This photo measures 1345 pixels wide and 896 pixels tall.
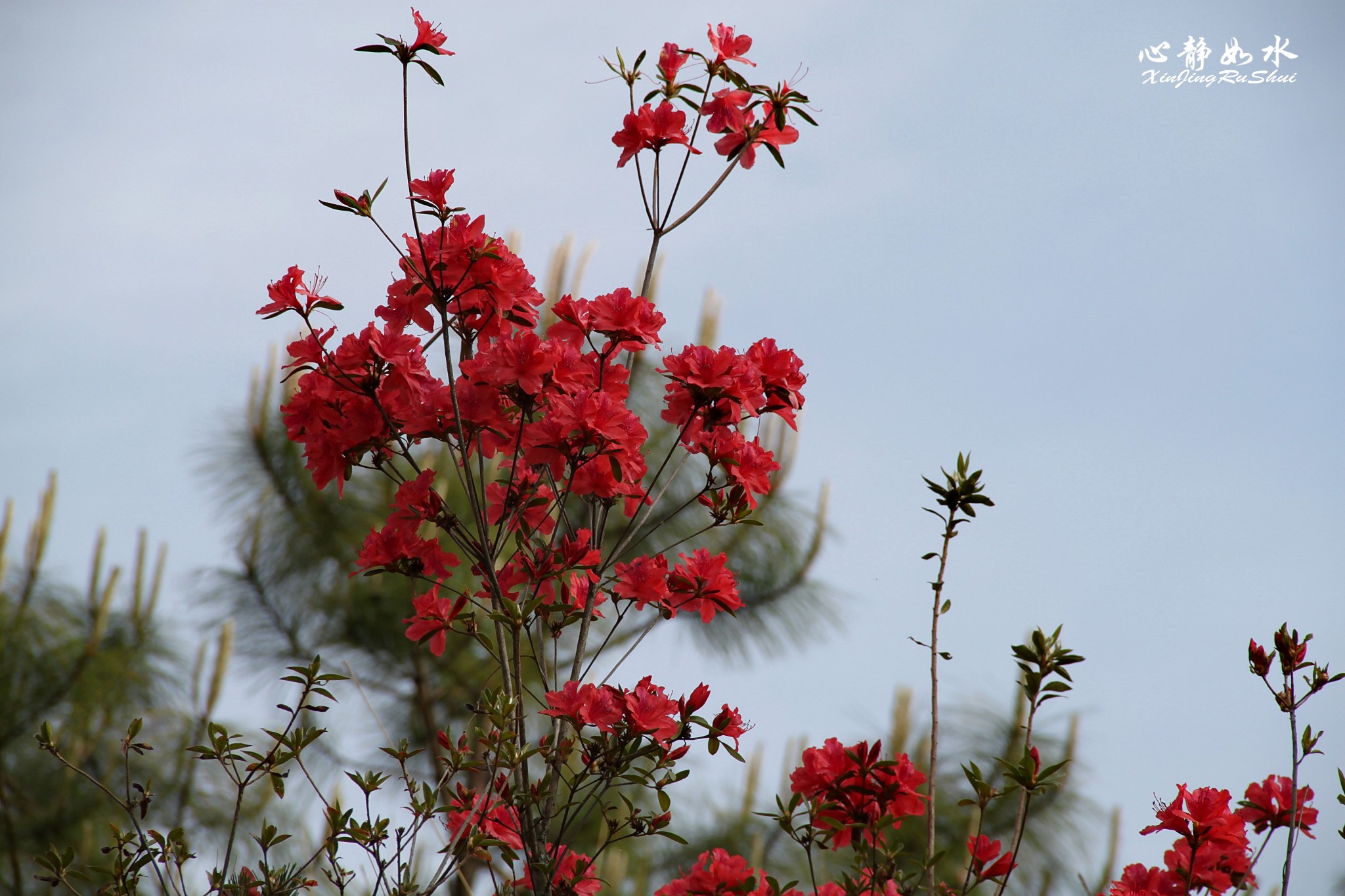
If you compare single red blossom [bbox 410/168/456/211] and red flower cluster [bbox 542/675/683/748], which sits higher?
single red blossom [bbox 410/168/456/211]

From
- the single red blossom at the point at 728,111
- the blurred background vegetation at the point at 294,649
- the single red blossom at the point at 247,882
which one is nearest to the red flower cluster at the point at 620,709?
the single red blossom at the point at 247,882

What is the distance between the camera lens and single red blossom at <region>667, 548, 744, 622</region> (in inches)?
51.1

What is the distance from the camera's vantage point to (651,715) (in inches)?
46.1

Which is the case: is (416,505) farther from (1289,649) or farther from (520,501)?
(1289,649)

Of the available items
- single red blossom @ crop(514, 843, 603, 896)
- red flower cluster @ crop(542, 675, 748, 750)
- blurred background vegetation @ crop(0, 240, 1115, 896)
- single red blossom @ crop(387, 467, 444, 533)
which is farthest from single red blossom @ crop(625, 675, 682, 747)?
blurred background vegetation @ crop(0, 240, 1115, 896)

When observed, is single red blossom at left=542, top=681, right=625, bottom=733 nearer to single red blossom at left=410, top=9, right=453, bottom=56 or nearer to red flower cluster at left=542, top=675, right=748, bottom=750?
red flower cluster at left=542, top=675, right=748, bottom=750

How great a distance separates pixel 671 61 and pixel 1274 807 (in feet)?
4.35

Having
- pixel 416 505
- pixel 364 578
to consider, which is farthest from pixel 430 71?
pixel 364 578

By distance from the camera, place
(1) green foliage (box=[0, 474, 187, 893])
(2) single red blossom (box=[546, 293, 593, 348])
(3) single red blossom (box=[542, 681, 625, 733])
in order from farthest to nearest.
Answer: (1) green foliage (box=[0, 474, 187, 893]), (2) single red blossom (box=[546, 293, 593, 348]), (3) single red blossom (box=[542, 681, 625, 733])

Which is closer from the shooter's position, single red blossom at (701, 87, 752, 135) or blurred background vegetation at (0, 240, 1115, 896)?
single red blossom at (701, 87, 752, 135)

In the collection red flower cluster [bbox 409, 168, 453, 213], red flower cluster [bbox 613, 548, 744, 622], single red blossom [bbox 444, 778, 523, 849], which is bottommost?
single red blossom [bbox 444, 778, 523, 849]

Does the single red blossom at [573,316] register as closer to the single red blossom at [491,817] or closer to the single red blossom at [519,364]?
the single red blossom at [519,364]

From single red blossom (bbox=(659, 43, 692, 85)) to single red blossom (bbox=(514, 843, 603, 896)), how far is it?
41.7 inches

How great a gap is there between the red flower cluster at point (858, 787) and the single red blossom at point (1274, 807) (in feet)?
1.59
